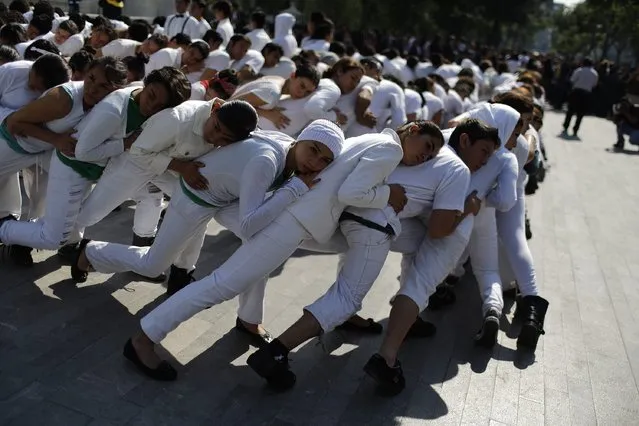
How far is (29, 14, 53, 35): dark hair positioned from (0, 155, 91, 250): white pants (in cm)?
376

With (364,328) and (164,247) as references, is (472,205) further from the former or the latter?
(164,247)

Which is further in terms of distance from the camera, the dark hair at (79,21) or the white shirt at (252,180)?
the dark hair at (79,21)

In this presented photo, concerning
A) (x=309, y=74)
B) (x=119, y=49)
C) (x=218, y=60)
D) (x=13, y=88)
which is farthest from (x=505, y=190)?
(x=119, y=49)

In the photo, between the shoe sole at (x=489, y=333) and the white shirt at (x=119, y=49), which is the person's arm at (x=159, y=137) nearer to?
the shoe sole at (x=489, y=333)

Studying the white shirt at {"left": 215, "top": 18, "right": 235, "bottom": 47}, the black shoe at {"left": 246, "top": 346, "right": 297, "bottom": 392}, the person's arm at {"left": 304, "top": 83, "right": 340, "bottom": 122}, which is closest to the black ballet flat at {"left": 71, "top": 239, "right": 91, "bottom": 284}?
the black shoe at {"left": 246, "top": 346, "right": 297, "bottom": 392}

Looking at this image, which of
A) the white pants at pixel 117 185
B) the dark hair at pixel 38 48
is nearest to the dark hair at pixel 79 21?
the dark hair at pixel 38 48

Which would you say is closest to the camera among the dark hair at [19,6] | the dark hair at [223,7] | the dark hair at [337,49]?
the dark hair at [19,6]

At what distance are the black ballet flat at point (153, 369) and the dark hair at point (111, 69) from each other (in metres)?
1.64

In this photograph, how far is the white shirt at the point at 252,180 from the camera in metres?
3.19

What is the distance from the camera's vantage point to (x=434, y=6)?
35.5 meters

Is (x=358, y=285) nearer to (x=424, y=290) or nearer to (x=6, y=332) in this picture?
(x=424, y=290)

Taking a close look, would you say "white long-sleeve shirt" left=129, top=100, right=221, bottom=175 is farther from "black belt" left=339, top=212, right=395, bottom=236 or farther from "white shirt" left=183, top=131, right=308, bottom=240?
"black belt" left=339, top=212, right=395, bottom=236

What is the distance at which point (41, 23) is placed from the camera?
23.0 feet

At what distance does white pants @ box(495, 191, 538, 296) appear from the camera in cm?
439
